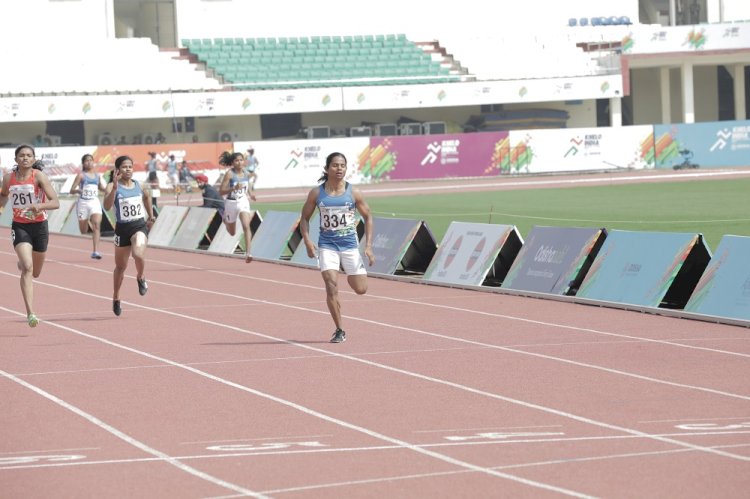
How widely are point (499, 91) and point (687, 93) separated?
8.83 metres

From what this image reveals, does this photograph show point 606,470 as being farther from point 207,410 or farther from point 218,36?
point 218,36

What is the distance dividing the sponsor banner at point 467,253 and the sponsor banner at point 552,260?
0.45 metres

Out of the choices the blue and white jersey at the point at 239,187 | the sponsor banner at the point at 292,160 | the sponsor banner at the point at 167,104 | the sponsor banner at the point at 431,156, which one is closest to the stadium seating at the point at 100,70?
the sponsor banner at the point at 167,104

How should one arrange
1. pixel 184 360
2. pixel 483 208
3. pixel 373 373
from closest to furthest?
1. pixel 373 373
2. pixel 184 360
3. pixel 483 208

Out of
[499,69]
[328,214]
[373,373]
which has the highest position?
[499,69]

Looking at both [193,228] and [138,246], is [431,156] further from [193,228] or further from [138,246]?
[138,246]

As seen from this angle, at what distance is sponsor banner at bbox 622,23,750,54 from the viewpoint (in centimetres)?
6462

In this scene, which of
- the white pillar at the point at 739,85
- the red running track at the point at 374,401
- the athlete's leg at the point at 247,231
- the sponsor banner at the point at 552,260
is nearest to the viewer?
the red running track at the point at 374,401

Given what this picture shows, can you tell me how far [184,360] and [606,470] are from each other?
6227 millimetres

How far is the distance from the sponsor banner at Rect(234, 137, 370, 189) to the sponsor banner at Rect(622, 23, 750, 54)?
1570 cm

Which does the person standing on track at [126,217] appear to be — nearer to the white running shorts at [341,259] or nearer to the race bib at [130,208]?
the race bib at [130,208]

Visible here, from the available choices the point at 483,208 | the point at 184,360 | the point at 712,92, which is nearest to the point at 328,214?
the point at 184,360

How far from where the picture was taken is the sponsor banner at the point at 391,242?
22469 millimetres

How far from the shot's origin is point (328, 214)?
48.4ft
